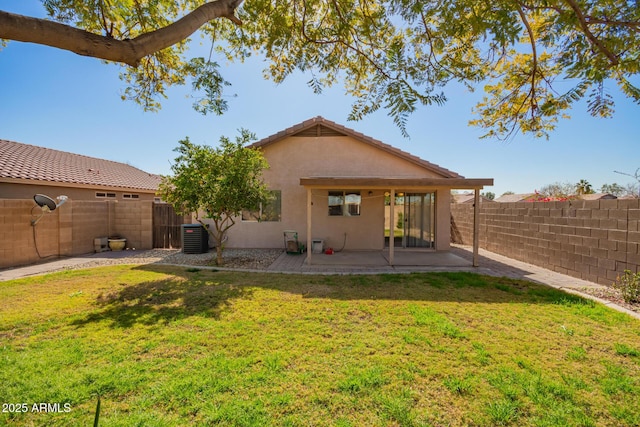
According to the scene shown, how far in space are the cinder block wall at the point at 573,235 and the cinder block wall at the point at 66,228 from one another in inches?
598

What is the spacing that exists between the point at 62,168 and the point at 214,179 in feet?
40.7

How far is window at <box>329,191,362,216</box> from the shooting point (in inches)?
438

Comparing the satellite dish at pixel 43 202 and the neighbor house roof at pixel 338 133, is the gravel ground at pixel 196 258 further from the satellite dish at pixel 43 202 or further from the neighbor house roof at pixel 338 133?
the neighbor house roof at pixel 338 133

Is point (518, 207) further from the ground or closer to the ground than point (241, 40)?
closer to the ground

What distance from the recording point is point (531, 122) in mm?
5676

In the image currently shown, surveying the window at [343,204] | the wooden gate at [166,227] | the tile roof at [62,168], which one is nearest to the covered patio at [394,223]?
the window at [343,204]

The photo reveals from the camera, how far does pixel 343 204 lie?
11.1 metres

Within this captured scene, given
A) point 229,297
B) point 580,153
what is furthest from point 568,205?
point 580,153

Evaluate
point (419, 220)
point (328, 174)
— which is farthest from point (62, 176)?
→ point (419, 220)

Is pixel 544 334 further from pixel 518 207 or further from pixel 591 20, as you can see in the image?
pixel 518 207

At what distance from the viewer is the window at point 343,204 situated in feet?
36.5

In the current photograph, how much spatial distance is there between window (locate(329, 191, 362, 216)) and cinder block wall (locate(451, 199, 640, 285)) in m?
5.75

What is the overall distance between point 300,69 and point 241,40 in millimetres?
1777

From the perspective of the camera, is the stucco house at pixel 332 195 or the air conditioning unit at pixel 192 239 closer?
the air conditioning unit at pixel 192 239
